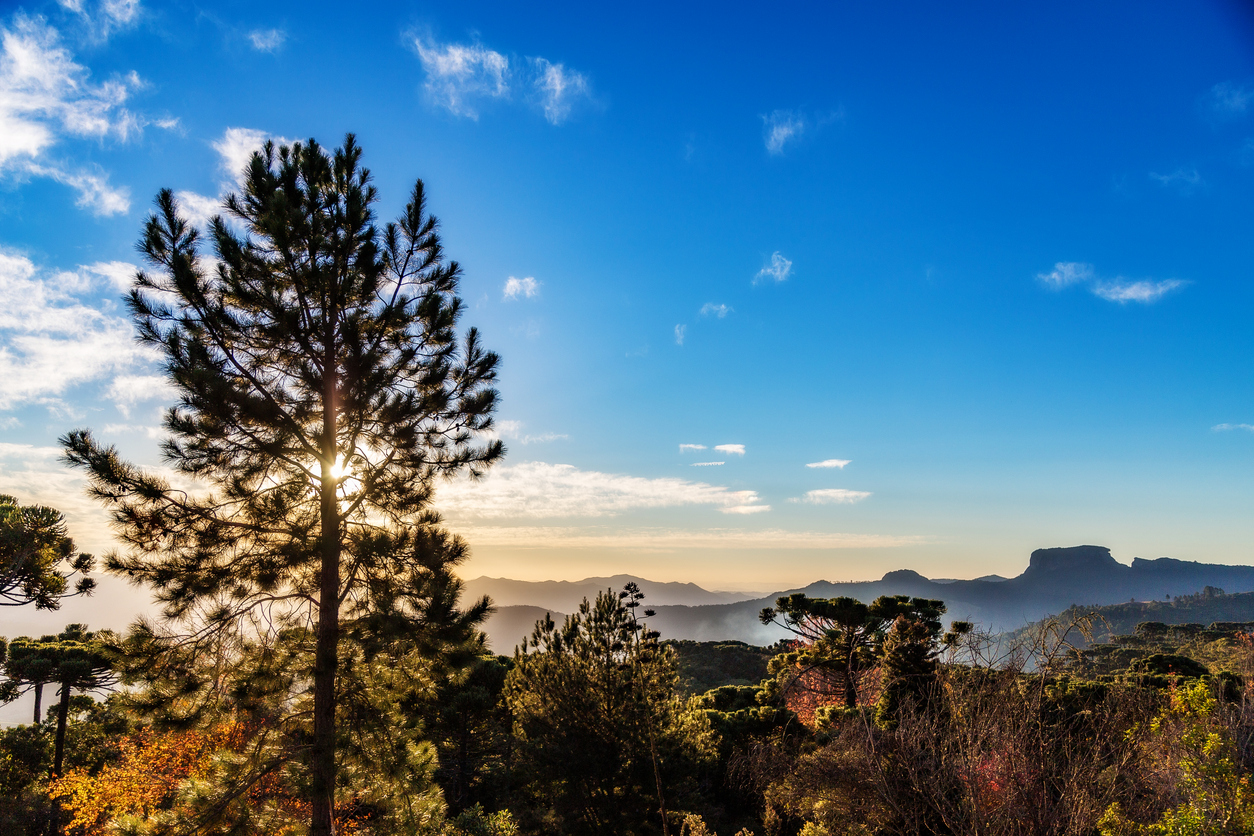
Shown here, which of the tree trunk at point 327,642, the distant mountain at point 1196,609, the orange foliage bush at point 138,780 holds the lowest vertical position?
the distant mountain at point 1196,609

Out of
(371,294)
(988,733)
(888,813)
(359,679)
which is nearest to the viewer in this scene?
(988,733)

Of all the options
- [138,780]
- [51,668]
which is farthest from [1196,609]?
[51,668]

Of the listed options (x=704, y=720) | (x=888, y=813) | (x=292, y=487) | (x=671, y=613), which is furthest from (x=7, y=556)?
(x=671, y=613)

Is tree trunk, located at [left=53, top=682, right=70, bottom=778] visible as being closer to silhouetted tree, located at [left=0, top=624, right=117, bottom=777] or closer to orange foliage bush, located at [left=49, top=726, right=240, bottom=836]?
silhouetted tree, located at [left=0, top=624, right=117, bottom=777]

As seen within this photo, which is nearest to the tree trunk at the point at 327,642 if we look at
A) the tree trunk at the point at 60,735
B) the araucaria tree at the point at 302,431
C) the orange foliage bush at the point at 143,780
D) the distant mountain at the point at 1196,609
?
the araucaria tree at the point at 302,431

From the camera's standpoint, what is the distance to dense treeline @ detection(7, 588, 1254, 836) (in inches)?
296

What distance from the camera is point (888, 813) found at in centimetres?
1038

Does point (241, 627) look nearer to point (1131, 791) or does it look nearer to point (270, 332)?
point (270, 332)

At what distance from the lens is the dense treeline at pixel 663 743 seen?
752 cm

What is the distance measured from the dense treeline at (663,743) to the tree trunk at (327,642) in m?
0.38

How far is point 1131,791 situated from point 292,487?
553 inches

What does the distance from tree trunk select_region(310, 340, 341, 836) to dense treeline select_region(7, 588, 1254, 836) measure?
15.0 inches

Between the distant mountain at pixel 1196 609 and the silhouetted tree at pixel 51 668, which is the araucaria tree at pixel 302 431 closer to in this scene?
the silhouetted tree at pixel 51 668

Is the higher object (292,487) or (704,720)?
(292,487)
